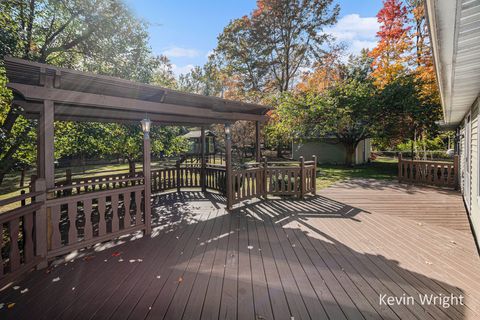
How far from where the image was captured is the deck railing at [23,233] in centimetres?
256

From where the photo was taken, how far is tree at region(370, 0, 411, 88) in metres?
17.2

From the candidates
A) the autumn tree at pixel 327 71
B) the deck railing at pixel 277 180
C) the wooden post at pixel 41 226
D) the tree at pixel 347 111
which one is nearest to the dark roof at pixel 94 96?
the wooden post at pixel 41 226

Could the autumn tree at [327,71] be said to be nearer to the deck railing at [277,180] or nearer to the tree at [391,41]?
the tree at [391,41]

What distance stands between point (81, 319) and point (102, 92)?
10.1 ft

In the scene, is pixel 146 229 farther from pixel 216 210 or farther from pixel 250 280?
pixel 250 280

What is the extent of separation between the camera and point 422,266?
9.55 ft

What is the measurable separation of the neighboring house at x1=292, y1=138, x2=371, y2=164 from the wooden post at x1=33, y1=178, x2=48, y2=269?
625 inches

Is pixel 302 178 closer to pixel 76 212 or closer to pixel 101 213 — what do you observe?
pixel 101 213

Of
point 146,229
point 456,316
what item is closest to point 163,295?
point 146,229

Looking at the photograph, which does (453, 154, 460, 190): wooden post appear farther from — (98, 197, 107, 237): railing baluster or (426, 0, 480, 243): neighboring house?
(98, 197, 107, 237): railing baluster

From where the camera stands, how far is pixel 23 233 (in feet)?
9.53

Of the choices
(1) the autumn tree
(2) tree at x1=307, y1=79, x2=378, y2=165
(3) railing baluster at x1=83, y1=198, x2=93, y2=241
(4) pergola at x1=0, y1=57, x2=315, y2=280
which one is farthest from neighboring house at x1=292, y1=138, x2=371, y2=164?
(3) railing baluster at x1=83, y1=198, x2=93, y2=241

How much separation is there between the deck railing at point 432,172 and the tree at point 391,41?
10.7 meters

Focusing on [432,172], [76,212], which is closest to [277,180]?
[76,212]
